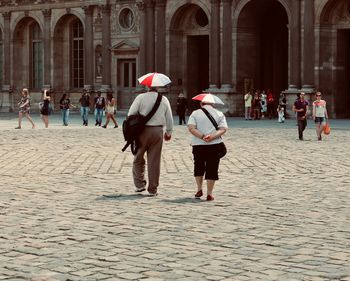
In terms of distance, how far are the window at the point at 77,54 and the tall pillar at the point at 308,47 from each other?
16.0m

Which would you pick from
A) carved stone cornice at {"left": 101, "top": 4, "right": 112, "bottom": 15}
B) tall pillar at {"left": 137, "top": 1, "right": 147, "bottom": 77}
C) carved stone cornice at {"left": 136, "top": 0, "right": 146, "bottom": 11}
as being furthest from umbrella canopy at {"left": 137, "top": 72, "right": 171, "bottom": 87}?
carved stone cornice at {"left": 101, "top": 4, "right": 112, "bottom": 15}

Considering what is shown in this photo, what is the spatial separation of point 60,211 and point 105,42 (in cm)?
3953

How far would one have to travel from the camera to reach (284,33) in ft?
156

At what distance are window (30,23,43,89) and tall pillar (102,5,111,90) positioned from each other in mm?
6032

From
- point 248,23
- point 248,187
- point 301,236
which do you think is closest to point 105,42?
point 248,23

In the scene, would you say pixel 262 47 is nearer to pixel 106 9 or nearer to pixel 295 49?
pixel 295 49

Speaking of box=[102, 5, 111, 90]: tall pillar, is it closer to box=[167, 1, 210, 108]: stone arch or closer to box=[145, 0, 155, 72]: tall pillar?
box=[145, 0, 155, 72]: tall pillar

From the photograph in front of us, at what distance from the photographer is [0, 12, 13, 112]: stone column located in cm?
5594

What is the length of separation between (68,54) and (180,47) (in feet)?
Answer: 28.2

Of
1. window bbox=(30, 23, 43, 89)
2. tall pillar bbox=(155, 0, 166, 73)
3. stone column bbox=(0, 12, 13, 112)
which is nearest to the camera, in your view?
tall pillar bbox=(155, 0, 166, 73)

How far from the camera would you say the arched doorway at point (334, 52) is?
41844 mm

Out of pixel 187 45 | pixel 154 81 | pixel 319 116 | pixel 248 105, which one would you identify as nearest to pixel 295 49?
pixel 248 105

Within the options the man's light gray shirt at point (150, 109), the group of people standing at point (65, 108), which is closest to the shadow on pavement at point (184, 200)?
the man's light gray shirt at point (150, 109)

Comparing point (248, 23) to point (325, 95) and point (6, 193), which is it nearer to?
point (325, 95)
